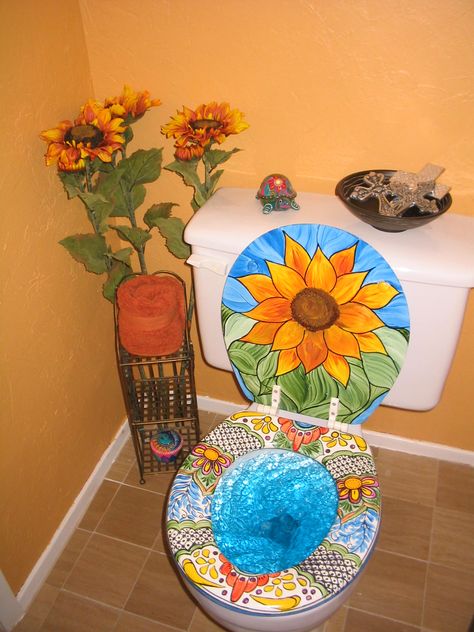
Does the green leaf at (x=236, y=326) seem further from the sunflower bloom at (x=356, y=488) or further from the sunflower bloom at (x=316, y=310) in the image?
the sunflower bloom at (x=356, y=488)

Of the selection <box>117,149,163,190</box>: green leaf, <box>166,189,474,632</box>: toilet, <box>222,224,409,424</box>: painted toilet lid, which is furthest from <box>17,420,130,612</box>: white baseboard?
<box>117,149,163,190</box>: green leaf

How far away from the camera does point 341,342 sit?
107 centimetres

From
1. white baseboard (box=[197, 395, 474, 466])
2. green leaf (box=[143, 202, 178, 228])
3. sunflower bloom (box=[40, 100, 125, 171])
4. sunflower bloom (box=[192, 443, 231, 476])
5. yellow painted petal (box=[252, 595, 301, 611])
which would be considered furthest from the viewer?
white baseboard (box=[197, 395, 474, 466])

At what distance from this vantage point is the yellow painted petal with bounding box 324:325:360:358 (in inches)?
41.8

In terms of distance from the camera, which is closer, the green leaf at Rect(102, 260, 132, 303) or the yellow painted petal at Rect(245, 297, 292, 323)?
the yellow painted petal at Rect(245, 297, 292, 323)

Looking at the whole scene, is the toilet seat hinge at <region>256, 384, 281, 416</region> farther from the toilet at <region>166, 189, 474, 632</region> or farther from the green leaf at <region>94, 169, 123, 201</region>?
the green leaf at <region>94, 169, 123, 201</region>

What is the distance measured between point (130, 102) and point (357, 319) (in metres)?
0.62

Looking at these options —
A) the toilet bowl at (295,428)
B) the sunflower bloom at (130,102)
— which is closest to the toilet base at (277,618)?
the toilet bowl at (295,428)

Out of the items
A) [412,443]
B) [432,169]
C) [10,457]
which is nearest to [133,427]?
[10,457]

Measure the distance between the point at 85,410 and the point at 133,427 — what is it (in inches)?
5.9

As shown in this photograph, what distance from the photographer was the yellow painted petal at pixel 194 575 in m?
0.89

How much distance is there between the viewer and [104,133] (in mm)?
1013

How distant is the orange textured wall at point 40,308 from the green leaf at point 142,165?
5.9 inches

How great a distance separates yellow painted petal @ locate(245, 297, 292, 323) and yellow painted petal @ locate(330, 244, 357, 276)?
13cm
